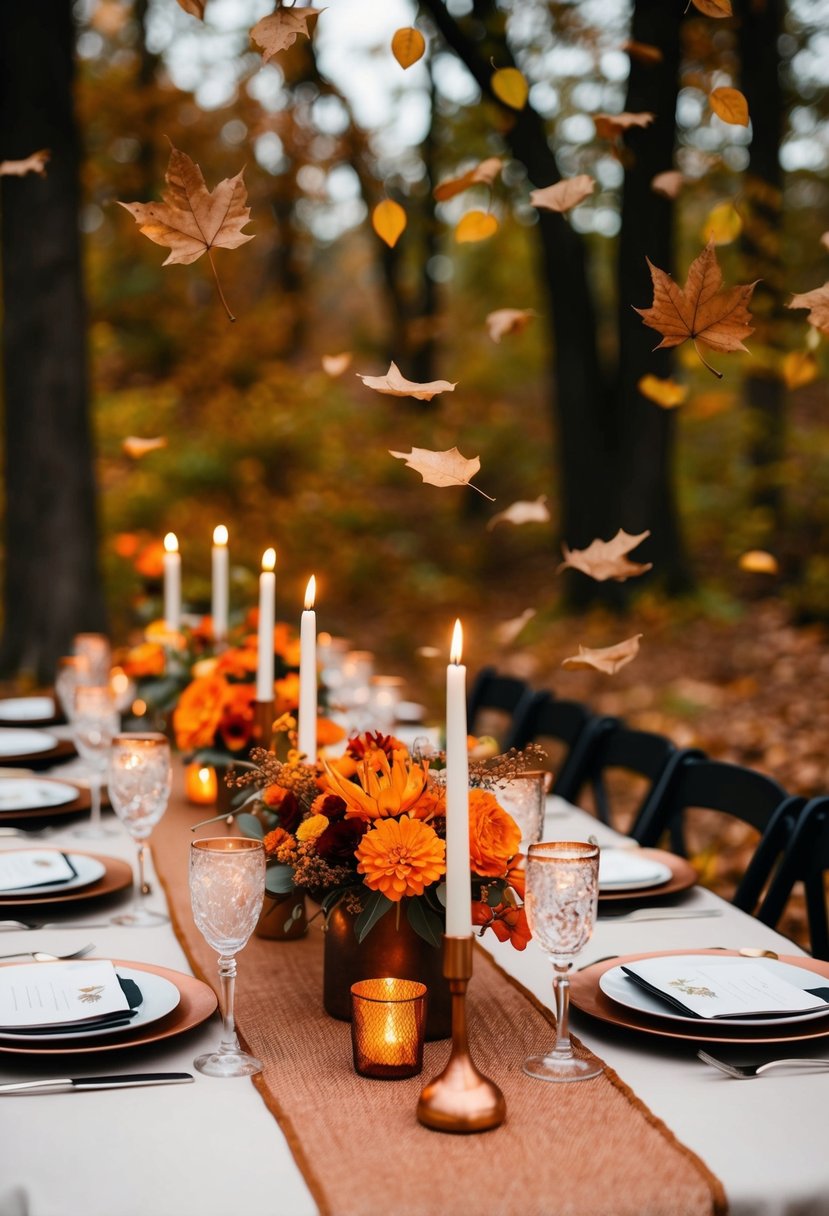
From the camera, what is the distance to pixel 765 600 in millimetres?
7938

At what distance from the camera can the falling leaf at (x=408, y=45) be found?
187 centimetres

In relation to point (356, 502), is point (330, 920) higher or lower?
lower

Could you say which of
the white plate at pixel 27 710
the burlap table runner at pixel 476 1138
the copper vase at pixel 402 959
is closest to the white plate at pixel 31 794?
the white plate at pixel 27 710

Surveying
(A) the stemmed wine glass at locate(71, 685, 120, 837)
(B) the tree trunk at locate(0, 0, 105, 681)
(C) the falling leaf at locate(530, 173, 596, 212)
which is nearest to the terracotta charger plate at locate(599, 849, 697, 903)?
(A) the stemmed wine glass at locate(71, 685, 120, 837)

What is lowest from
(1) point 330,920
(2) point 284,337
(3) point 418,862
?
(1) point 330,920

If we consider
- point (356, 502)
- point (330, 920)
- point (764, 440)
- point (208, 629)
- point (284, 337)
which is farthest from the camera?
point (284, 337)

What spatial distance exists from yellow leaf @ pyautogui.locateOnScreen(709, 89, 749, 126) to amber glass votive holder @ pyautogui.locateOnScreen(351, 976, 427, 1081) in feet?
4.30

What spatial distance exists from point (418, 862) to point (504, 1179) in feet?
1.19

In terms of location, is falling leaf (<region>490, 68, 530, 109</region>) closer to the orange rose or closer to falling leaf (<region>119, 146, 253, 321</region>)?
falling leaf (<region>119, 146, 253, 321</region>)

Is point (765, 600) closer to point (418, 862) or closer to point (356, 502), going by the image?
point (356, 502)

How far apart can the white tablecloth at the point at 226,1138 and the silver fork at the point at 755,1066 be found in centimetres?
1

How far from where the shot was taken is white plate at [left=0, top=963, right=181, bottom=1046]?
1.43 metres

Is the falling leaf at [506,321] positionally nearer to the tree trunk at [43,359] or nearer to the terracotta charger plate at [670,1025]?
the terracotta charger plate at [670,1025]

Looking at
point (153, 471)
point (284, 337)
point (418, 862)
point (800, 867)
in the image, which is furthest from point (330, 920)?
point (284, 337)
